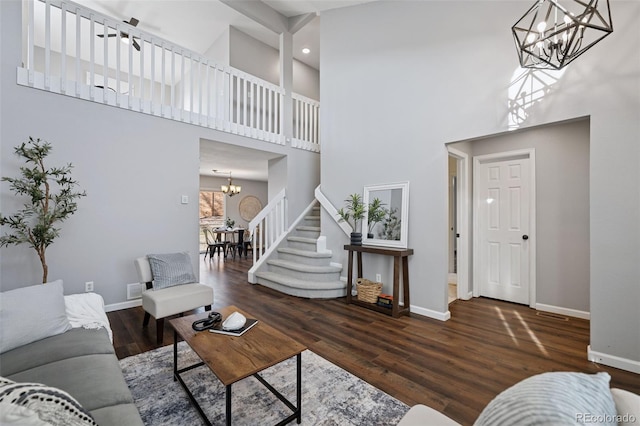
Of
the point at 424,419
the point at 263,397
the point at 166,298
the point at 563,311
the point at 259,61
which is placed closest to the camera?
the point at 424,419

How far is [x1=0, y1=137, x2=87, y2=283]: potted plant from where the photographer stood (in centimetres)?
282

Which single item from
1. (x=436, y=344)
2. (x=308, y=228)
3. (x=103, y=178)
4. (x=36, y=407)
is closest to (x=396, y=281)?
(x=436, y=344)

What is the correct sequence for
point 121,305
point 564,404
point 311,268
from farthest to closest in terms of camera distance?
point 311,268 < point 121,305 < point 564,404

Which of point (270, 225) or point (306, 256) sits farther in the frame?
point (270, 225)

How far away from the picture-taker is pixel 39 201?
9.73 ft

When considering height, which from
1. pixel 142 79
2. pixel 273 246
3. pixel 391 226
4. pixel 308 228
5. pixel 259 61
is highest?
pixel 259 61

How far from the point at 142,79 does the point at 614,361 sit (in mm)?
5920

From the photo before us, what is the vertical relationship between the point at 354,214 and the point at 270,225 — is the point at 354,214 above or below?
above

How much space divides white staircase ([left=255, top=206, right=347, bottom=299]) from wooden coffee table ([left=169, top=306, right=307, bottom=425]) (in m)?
2.12

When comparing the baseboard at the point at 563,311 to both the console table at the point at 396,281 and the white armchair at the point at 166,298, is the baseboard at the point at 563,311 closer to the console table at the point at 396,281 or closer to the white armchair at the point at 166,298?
the console table at the point at 396,281

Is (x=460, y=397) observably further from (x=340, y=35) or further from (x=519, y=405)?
(x=340, y=35)

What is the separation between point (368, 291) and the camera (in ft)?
12.0

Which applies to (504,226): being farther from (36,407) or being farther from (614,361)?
(36,407)

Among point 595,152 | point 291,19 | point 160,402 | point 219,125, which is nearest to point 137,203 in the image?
point 219,125
